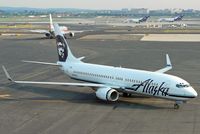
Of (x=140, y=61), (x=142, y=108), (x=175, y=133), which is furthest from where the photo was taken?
(x=140, y=61)

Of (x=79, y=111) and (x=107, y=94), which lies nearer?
(x=79, y=111)

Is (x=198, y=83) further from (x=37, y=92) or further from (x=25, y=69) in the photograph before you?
(x=25, y=69)

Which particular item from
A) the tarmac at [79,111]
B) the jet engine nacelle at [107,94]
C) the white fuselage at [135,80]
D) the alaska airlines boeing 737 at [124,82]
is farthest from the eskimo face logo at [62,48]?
the jet engine nacelle at [107,94]

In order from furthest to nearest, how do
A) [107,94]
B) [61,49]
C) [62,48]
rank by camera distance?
[61,49], [62,48], [107,94]

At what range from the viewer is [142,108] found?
132 feet

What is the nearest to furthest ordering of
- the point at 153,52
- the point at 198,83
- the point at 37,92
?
the point at 37,92 → the point at 198,83 → the point at 153,52

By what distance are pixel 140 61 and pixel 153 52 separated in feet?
52.2

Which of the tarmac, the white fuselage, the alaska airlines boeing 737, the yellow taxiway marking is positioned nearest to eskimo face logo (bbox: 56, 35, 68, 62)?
the alaska airlines boeing 737

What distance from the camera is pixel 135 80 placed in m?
42.2

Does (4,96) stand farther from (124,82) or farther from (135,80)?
(135,80)

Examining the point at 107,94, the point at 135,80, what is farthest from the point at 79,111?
the point at 135,80

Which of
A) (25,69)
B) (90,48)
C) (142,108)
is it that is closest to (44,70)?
(25,69)

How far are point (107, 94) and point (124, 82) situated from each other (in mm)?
2644

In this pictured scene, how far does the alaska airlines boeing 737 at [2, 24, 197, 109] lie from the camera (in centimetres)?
3925
